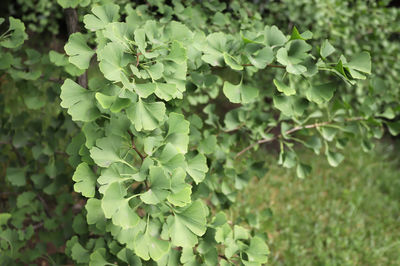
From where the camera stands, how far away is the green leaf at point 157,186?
778mm

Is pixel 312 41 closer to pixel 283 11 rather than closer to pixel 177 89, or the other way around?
pixel 283 11

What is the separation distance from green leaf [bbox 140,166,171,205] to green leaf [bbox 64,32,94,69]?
0.35 metres

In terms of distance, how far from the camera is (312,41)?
293cm

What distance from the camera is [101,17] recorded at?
0.94 meters

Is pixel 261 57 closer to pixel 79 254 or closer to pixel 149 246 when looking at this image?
pixel 149 246

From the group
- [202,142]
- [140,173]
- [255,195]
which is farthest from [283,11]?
[140,173]

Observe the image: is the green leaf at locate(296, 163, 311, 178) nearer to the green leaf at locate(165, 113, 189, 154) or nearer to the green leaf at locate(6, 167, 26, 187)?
the green leaf at locate(165, 113, 189, 154)

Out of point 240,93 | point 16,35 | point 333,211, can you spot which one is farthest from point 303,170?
point 333,211

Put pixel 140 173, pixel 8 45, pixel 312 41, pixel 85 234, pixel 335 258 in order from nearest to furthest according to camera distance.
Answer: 1. pixel 140 173
2. pixel 8 45
3. pixel 85 234
4. pixel 335 258
5. pixel 312 41

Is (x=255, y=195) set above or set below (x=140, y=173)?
below

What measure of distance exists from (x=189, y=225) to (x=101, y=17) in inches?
23.7

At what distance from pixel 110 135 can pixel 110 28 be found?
0.26 meters

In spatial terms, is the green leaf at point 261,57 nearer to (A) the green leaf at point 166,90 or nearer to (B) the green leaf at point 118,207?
(A) the green leaf at point 166,90

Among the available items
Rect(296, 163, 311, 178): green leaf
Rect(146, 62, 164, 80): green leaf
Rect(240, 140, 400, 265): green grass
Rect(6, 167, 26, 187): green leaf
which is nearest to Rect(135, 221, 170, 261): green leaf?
Rect(146, 62, 164, 80): green leaf
